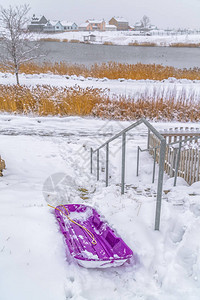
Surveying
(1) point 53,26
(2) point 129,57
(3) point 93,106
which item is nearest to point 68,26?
(1) point 53,26

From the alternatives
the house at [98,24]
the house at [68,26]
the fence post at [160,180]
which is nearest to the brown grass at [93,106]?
the fence post at [160,180]

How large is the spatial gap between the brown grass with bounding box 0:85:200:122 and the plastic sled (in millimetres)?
5507

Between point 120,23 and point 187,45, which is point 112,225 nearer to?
point 187,45

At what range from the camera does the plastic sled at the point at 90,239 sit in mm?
2518

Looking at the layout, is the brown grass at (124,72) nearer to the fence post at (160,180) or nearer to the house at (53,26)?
the fence post at (160,180)

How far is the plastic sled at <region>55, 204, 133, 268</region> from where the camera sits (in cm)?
252

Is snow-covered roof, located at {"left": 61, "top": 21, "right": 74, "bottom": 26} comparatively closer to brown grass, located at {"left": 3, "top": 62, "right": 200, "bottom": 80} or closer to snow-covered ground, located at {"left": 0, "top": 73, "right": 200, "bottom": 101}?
brown grass, located at {"left": 3, "top": 62, "right": 200, "bottom": 80}

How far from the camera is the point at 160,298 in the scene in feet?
7.05

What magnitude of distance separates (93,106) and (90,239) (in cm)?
656

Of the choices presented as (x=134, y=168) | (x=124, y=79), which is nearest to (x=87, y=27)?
(x=124, y=79)

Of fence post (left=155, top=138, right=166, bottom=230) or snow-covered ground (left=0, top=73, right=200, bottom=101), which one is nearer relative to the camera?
fence post (left=155, top=138, right=166, bottom=230)

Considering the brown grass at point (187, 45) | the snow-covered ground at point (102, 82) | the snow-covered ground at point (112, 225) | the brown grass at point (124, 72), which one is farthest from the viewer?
the brown grass at point (187, 45)

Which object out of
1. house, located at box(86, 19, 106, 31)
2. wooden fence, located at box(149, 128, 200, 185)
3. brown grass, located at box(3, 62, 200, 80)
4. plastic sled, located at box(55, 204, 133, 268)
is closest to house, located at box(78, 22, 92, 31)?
house, located at box(86, 19, 106, 31)

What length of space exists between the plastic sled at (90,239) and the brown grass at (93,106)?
217 inches
